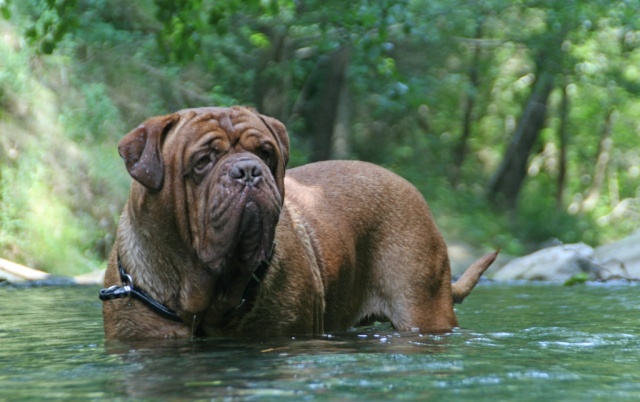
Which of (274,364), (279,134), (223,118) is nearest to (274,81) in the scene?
(279,134)

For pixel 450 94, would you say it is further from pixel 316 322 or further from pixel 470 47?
pixel 316 322

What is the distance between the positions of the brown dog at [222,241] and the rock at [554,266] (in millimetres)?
7969

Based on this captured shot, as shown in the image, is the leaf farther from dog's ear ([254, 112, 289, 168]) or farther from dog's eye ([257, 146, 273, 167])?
dog's eye ([257, 146, 273, 167])

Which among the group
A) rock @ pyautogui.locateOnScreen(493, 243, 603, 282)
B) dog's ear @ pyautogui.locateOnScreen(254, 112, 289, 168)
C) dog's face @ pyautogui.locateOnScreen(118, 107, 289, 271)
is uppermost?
dog's ear @ pyautogui.locateOnScreen(254, 112, 289, 168)

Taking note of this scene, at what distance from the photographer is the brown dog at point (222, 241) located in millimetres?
4752

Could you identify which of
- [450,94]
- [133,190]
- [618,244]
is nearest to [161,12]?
[133,190]

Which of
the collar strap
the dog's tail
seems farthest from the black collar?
the dog's tail

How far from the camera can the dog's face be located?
184 inches

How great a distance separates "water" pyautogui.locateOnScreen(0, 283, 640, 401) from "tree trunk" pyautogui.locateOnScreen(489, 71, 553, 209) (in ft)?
49.9

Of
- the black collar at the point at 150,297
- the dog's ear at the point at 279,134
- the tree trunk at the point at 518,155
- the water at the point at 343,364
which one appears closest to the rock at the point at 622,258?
the water at the point at 343,364

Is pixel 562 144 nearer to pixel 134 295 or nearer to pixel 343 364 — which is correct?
pixel 134 295

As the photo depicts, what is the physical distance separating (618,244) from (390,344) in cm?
1029

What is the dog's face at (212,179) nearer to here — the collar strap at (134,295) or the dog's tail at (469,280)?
the collar strap at (134,295)

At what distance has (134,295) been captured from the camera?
507 cm
